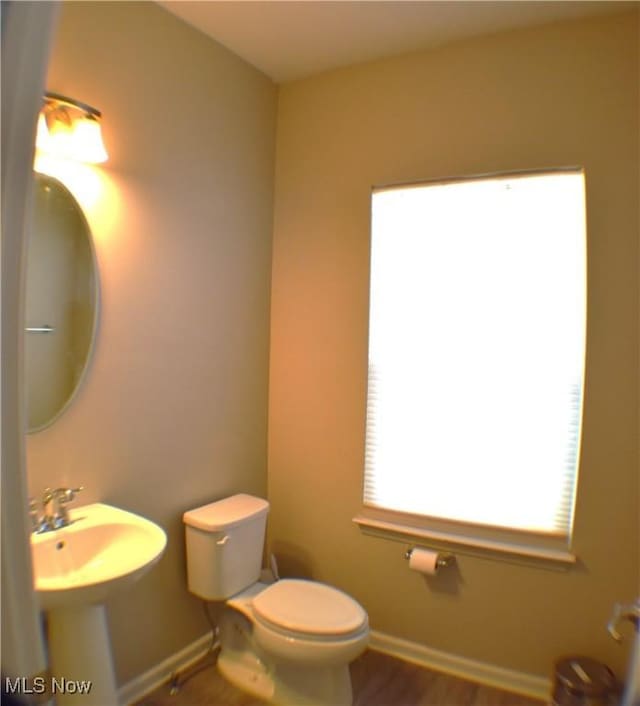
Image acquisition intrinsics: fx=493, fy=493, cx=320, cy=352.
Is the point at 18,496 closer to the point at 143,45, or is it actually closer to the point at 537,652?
the point at 143,45

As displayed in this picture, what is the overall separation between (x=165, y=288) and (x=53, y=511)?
2.99 ft

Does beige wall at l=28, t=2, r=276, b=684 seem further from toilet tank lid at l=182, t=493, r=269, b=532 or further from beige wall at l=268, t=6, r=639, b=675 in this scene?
beige wall at l=268, t=6, r=639, b=675

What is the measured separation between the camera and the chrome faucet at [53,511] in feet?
5.15

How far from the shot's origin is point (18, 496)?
1.34ft

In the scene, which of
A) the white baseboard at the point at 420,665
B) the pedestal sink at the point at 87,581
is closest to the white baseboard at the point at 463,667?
the white baseboard at the point at 420,665

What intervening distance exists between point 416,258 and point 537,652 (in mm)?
1721

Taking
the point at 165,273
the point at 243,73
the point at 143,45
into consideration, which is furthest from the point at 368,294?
the point at 143,45

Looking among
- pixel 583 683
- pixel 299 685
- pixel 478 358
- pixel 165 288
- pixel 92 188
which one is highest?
pixel 92 188

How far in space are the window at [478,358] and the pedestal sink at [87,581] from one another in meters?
1.14

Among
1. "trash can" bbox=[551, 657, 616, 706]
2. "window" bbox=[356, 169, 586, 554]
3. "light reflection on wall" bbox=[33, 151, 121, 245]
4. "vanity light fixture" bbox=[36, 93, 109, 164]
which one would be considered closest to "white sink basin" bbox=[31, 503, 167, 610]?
"light reflection on wall" bbox=[33, 151, 121, 245]

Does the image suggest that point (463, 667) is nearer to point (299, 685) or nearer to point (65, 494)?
point (299, 685)

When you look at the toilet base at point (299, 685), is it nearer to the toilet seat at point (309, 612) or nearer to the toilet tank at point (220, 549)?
the toilet seat at point (309, 612)

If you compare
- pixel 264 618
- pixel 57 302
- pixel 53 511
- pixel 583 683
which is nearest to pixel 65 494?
pixel 53 511

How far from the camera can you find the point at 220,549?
200 centimetres
